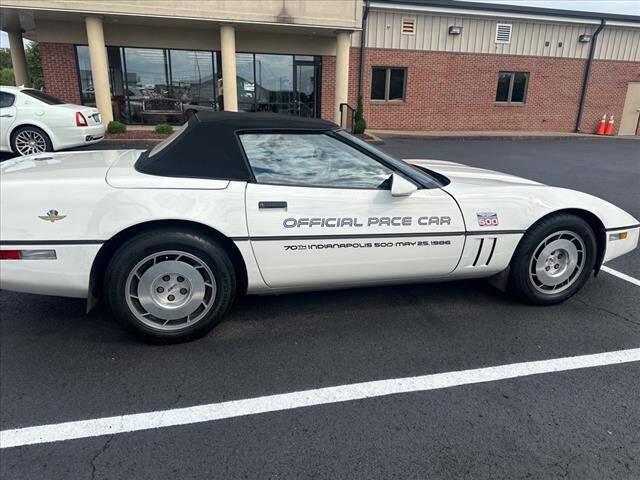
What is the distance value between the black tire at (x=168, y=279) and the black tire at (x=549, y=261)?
2.16m

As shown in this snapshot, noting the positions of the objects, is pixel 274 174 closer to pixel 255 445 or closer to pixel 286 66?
pixel 255 445

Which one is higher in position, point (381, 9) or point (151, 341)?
point (381, 9)

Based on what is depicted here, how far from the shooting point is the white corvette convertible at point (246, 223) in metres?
2.64

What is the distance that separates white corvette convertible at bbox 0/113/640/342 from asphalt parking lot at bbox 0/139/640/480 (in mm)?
313

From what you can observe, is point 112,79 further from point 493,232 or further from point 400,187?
point 493,232

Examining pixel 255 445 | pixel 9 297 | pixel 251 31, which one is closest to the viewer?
pixel 255 445

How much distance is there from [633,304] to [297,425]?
3052 millimetres

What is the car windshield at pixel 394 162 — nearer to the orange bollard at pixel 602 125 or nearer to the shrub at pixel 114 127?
the shrub at pixel 114 127

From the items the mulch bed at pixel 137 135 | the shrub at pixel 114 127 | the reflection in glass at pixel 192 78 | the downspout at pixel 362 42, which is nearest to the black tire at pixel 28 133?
the mulch bed at pixel 137 135

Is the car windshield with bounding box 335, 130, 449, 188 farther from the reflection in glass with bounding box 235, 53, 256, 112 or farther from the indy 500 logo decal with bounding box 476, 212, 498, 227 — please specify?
the reflection in glass with bounding box 235, 53, 256, 112

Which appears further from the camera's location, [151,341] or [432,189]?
[432,189]

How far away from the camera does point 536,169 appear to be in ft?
34.9

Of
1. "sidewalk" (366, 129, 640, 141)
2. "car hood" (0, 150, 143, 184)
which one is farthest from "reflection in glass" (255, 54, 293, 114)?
"car hood" (0, 150, 143, 184)

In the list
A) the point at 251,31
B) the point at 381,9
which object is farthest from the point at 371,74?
the point at 251,31
